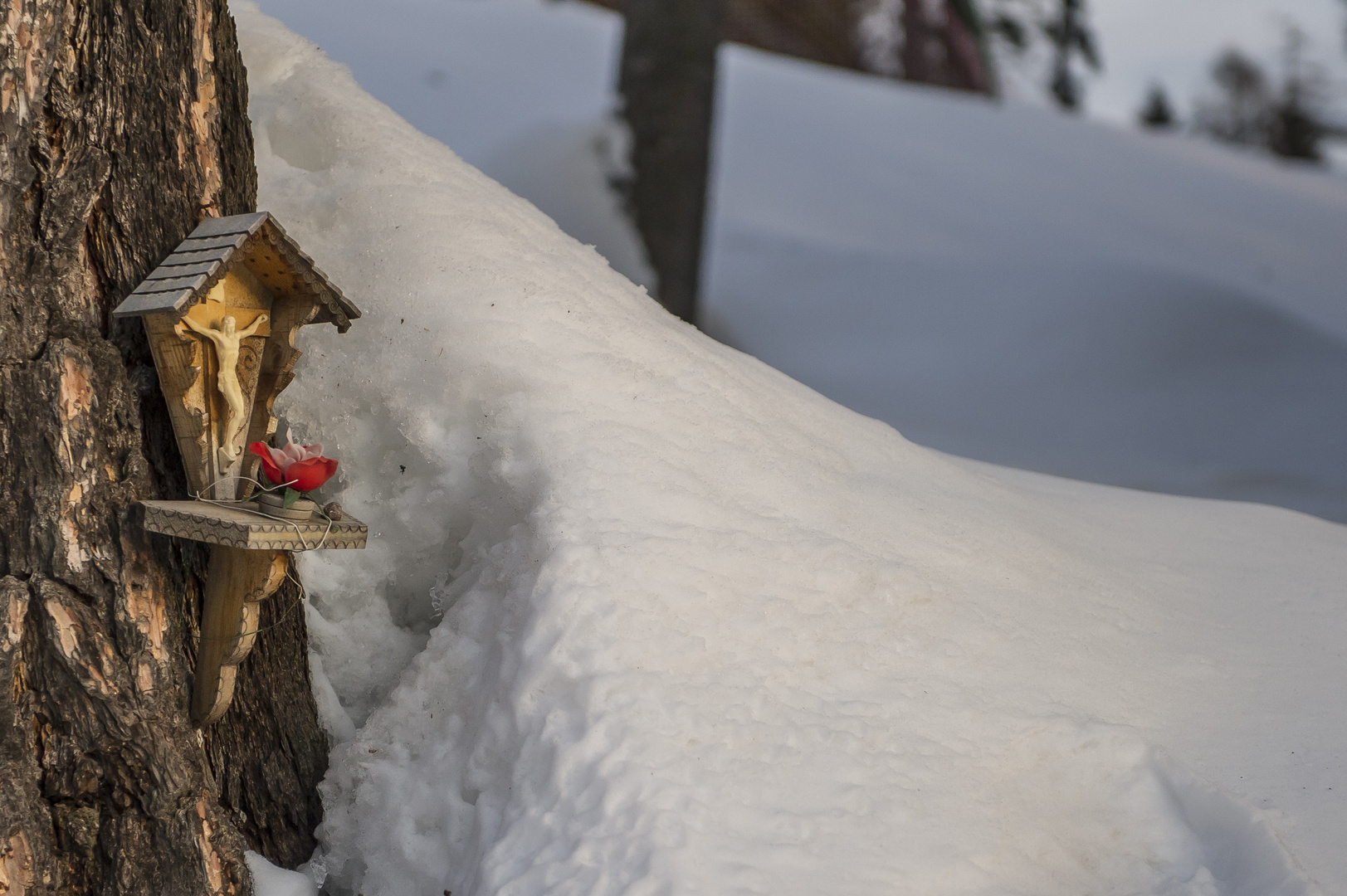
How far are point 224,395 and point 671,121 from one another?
5.05 metres

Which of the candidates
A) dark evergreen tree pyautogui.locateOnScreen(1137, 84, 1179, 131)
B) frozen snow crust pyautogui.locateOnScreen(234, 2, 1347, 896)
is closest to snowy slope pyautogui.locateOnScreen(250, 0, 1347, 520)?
frozen snow crust pyautogui.locateOnScreen(234, 2, 1347, 896)

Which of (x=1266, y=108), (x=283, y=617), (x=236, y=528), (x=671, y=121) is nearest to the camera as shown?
(x=236, y=528)

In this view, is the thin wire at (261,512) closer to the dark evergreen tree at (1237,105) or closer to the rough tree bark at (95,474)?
the rough tree bark at (95,474)

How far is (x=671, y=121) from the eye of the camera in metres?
6.59

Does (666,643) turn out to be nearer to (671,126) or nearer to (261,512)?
(261,512)

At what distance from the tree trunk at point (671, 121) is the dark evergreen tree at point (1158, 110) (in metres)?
17.7

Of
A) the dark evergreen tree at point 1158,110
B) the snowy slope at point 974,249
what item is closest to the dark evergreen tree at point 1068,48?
the snowy slope at point 974,249

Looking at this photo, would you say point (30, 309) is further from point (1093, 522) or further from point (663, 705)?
point (1093, 522)

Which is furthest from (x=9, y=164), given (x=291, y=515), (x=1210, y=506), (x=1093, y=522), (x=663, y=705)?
(x=1210, y=506)

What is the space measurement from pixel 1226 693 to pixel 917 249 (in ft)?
28.0

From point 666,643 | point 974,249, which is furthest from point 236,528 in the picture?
point 974,249

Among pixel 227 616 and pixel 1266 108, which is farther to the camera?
pixel 1266 108

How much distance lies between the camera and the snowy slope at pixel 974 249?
8.09m

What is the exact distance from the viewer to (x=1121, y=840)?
6.84 ft
